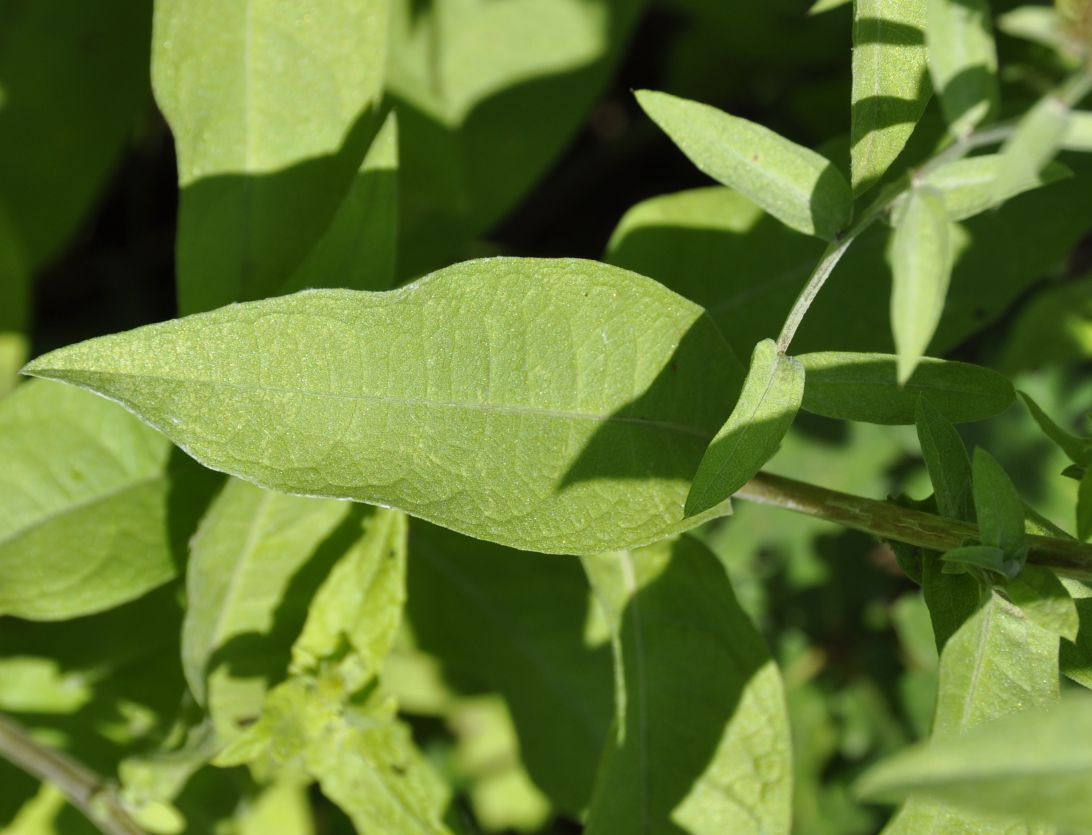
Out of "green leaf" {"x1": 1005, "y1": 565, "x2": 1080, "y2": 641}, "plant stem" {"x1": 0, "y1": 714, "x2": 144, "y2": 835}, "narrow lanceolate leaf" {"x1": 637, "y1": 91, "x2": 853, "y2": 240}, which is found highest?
"narrow lanceolate leaf" {"x1": 637, "y1": 91, "x2": 853, "y2": 240}

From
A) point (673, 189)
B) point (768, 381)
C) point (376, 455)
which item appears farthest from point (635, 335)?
point (673, 189)

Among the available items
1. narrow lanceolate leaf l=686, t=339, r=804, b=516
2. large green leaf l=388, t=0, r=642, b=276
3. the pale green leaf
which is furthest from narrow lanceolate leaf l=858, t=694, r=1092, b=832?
large green leaf l=388, t=0, r=642, b=276

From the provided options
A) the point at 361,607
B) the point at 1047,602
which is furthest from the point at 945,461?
the point at 361,607

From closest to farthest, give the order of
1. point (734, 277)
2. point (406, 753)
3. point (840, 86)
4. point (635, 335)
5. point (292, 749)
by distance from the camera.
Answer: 1. point (635, 335)
2. point (292, 749)
3. point (406, 753)
4. point (734, 277)
5. point (840, 86)

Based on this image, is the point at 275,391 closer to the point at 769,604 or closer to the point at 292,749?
the point at 292,749

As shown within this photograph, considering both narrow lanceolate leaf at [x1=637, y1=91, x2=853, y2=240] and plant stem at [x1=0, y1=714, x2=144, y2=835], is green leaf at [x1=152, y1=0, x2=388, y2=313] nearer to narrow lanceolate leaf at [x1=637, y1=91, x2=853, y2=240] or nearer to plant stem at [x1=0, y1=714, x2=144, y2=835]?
narrow lanceolate leaf at [x1=637, y1=91, x2=853, y2=240]

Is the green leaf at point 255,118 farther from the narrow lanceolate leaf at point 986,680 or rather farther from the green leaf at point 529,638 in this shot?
the narrow lanceolate leaf at point 986,680
